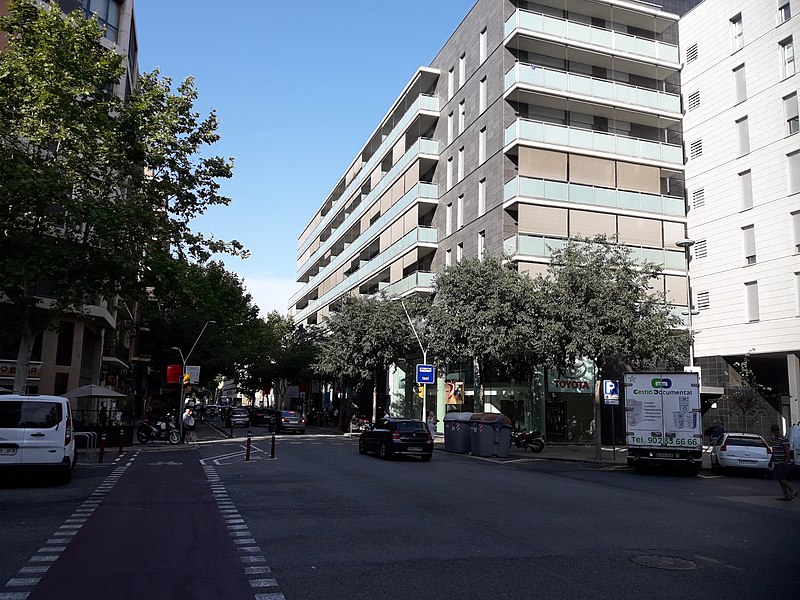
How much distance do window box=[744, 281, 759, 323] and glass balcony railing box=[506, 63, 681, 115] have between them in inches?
462

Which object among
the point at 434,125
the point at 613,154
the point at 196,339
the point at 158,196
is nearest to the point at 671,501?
the point at 158,196

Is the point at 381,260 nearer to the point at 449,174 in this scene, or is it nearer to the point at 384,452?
the point at 449,174

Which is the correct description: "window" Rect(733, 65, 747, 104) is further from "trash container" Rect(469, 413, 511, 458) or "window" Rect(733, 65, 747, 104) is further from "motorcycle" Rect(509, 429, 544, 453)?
"trash container" Rect(469, 413, 511, 458)

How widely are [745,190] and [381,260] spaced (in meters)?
26.3

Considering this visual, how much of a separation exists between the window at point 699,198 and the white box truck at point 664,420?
19628 millimetres

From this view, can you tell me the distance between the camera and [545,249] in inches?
1423

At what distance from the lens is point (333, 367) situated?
4453 cm

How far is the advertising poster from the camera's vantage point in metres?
21.7

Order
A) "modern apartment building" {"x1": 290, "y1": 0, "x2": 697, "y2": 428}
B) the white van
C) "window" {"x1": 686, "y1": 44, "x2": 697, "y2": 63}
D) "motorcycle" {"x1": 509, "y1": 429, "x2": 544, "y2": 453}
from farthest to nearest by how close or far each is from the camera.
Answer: "window" {"x1": 686, "y1": 44, "x2": 697, "y2": 63}
"modern apartment building" {"x1": 290, "y1": 0, "x2": 697, "y2": 428}
"motorcycle" {"x1": 509, "y1": 429, "x2": 544, "y2": 453}
the white van

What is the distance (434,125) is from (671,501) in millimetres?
38277

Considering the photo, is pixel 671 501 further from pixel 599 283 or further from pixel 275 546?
pixel 599 283

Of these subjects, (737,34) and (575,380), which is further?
(737,34)

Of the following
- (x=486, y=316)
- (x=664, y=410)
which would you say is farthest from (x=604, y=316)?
(x=486, y=316)

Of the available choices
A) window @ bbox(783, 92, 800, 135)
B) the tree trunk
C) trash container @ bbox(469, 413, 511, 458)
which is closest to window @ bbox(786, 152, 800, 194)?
window @ bbox(783, 92, 800, 135)
